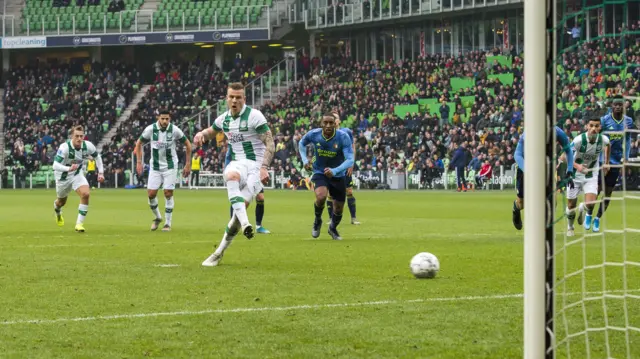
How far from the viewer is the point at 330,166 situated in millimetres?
18047

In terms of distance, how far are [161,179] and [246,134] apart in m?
8.08

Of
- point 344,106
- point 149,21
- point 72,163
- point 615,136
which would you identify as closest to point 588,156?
point 615,136

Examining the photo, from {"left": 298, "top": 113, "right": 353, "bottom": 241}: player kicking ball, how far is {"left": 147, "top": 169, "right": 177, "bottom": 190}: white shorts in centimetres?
389

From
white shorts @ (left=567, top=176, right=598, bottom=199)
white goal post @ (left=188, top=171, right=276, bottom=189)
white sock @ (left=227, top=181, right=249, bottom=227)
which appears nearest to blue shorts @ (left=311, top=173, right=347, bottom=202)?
white shorts @ (left=567, top=176, right=598, bottom=199)

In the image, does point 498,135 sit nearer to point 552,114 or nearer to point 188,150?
point 188,150

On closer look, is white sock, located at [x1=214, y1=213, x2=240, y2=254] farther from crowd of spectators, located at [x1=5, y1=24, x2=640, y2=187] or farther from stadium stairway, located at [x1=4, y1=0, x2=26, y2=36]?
stadium stairway, located at [x1=4, y1=0, x2=26, y2=36]

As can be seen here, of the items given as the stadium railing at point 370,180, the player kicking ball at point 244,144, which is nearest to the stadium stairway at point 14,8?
the stadium railing at point 370,180

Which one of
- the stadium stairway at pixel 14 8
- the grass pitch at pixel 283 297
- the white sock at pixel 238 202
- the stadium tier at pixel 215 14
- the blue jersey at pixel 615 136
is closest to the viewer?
the grass pitch at pixel 283 297

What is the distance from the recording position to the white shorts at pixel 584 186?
17.7 metres

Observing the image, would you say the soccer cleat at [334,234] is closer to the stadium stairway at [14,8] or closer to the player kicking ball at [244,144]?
the player kicking ball at [244,144]

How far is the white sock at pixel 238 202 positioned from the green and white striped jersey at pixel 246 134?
2.38 feet

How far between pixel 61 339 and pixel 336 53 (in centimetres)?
5430

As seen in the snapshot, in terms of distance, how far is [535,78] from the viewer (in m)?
5.04

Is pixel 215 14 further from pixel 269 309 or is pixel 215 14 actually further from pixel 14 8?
pixel 269 309
